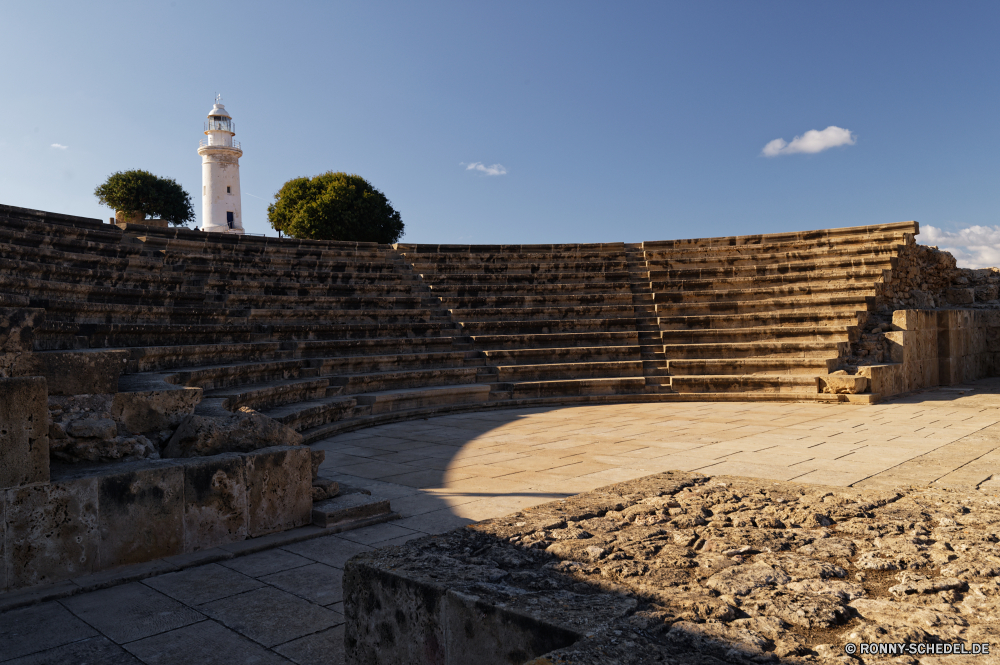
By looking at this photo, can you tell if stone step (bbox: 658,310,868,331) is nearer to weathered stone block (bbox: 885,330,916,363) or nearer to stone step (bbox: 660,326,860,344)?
stone step (bbox: 660,326,860,344)

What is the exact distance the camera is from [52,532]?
3596mm

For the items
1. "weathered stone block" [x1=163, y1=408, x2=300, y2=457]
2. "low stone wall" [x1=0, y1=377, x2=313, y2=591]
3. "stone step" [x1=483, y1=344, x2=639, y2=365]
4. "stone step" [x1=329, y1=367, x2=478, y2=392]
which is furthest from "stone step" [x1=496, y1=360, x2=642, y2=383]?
"low stone wall" [x1=0, y1=377, x2=313, y2=591]

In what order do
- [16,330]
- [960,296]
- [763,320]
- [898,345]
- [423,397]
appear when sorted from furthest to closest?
1. [960,296]
2. [763,320]
3. [898,345]
4. [423,397]
5. [16,330]

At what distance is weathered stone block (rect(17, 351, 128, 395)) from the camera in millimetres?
4324

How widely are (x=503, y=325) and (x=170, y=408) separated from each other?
850 centimetres

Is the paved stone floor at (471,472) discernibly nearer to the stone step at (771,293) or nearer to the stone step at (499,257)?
the stone step at (771,293)

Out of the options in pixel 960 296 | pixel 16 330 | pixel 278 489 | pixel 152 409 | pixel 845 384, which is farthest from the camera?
pixel 960 296

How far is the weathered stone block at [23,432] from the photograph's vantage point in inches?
137

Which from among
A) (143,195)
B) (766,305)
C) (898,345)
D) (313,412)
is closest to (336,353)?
(313,412)

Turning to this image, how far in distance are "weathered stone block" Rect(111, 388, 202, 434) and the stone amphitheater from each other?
1 cm

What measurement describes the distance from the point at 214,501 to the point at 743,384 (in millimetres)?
9212

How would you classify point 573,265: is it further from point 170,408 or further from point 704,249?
point 170,408

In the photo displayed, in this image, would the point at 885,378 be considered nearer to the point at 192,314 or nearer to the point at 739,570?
the point at 739,570

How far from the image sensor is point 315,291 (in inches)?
477
